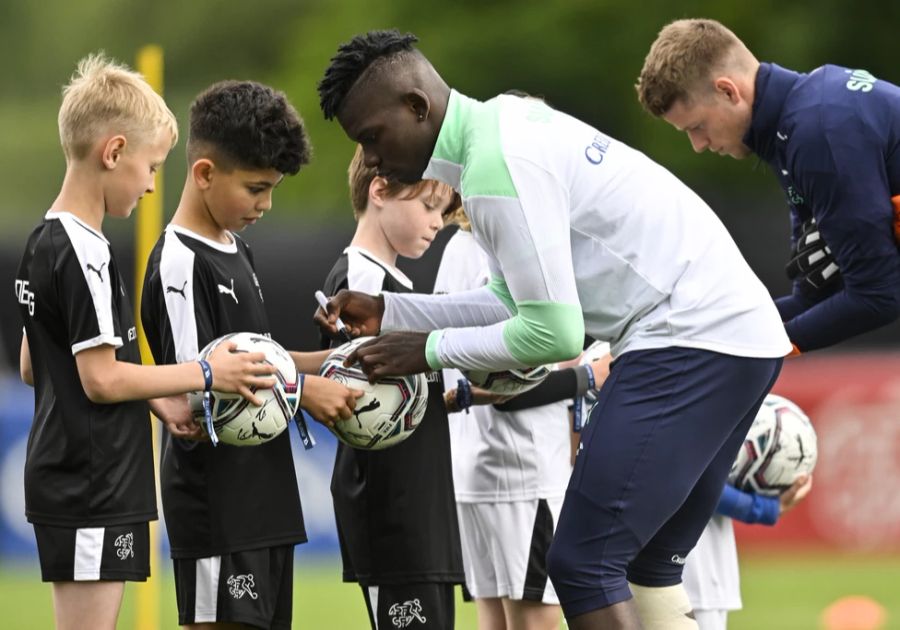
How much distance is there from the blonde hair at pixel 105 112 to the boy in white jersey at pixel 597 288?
0.62 m

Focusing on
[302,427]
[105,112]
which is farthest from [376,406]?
[105,112]

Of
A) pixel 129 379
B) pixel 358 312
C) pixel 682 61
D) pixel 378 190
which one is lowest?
pixel 129 379

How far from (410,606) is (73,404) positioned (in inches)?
51.0

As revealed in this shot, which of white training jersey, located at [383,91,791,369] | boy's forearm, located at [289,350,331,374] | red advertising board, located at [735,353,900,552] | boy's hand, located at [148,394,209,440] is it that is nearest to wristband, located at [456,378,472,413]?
boy's forearm, located at [289,350,331,374]

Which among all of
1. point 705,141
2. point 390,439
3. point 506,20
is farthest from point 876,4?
point 390,439

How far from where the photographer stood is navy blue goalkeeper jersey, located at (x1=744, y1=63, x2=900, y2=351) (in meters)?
5.30

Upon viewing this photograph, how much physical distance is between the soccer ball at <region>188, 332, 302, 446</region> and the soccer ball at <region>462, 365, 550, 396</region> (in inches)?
24.4

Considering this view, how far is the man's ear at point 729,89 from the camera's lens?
5.61 metres

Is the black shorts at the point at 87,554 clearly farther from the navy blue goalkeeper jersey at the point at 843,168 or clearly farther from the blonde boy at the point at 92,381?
the navy blue goalkeeper jersey at the point at 843,168

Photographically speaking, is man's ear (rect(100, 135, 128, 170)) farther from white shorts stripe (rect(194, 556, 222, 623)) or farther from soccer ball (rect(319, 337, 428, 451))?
white shorts stripe (rect(194, 556, 222, 623))

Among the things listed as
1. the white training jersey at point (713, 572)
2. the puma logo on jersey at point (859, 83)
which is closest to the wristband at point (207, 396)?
the white training jersey at point (713, 572)

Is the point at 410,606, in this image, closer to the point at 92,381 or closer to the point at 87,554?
the point at 87,554

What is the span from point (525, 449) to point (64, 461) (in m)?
2.00

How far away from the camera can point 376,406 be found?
4.89 m
